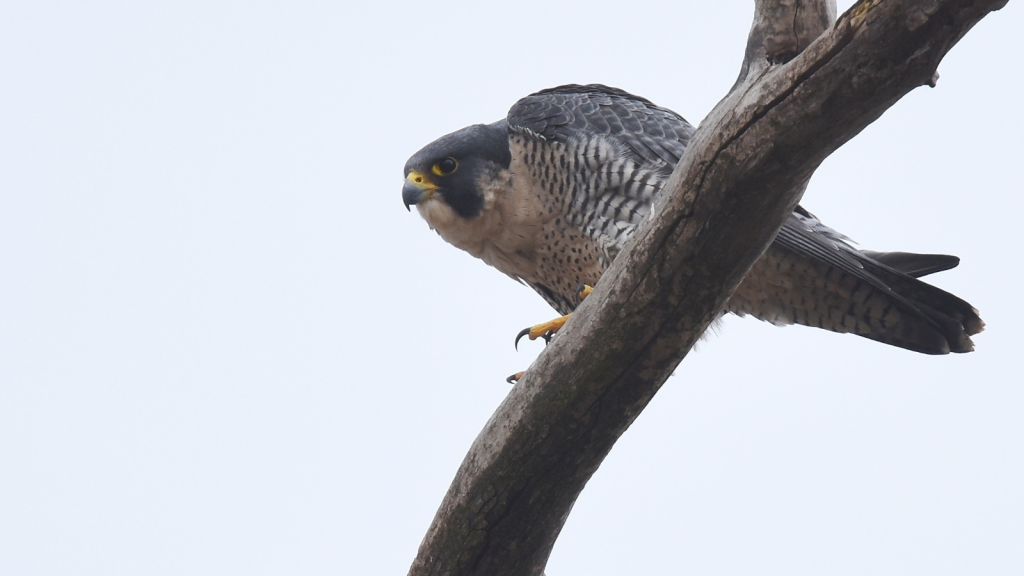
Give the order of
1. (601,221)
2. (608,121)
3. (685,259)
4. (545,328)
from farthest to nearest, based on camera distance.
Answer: (608,121) → (601,221) → (545,328) → (685,259)

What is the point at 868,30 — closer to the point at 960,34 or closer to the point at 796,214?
the point at 960,34

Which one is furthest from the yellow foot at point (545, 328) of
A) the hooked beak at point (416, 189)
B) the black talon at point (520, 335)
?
the hooked beak at point (416, 189)

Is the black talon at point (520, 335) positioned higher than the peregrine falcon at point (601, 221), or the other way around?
the peregrine falcon at point (601, 221)

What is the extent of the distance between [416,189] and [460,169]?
26 centimetres

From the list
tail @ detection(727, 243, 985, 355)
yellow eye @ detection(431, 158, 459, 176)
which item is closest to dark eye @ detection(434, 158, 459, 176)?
yellow eye @ detection(431, 158, 459, 176)

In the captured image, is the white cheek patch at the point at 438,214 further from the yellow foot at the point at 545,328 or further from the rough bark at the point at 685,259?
the rough bark at the point at 685,259

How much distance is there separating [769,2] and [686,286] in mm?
858

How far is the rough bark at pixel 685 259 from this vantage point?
2.25m

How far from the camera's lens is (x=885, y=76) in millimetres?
2242

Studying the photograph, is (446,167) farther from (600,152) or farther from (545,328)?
(545,328)

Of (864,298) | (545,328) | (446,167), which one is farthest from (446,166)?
(864,298)

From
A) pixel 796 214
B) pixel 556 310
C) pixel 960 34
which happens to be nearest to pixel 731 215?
pixel 960 34

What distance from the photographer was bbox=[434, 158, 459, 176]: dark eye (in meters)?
5.00

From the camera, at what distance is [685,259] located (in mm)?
2822
